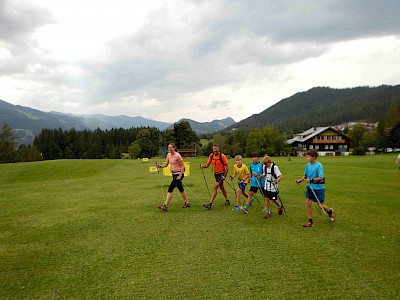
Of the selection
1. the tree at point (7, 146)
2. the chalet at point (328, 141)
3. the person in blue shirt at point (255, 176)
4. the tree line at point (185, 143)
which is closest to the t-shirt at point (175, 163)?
the person in blue shirt at point (255, 176)

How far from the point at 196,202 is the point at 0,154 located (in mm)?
84289

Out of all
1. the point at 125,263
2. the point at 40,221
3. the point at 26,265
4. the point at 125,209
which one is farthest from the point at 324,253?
the point at 40,221

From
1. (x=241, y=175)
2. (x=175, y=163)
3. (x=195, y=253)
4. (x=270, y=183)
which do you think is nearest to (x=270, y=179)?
(x=270, y=183)

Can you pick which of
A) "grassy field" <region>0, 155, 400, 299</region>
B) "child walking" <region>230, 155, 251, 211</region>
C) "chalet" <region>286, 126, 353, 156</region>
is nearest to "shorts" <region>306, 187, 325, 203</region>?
"grassy field" <region>0, 155, 400, 299</region>

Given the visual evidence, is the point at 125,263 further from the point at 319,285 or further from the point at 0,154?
the point at 0,154

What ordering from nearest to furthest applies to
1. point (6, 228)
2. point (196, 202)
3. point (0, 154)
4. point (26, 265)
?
point (26, 265) → point (6, 228) → point (196, 202) → point (0, 154)

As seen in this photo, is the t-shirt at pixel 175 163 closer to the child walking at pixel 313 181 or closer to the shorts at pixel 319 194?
the child walking at pixel 313 181

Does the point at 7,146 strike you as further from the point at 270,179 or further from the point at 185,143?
the point at 270,179

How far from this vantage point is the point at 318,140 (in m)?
92.6

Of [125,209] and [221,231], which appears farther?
[125,209]

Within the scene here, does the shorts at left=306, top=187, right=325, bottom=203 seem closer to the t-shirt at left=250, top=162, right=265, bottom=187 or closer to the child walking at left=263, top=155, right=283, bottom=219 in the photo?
the child walking at left=263, top=155, right=283, bottom=219

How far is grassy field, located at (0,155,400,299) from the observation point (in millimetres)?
4809

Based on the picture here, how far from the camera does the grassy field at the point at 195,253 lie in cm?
481

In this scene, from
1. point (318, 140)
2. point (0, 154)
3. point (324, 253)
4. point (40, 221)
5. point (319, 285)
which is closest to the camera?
point (319, 285)
